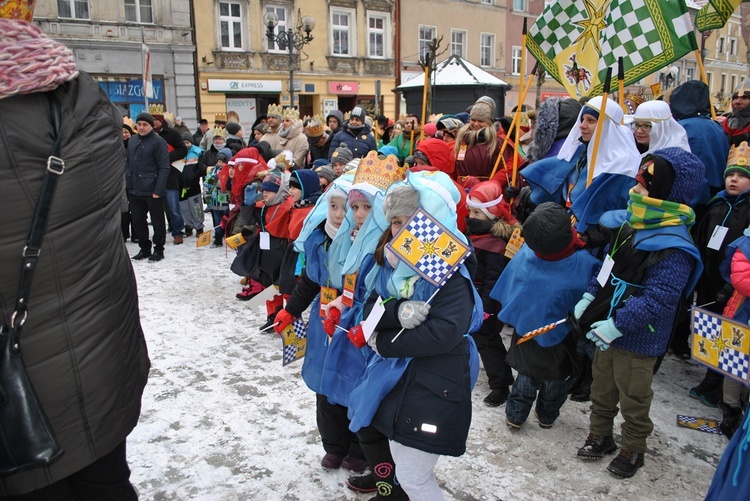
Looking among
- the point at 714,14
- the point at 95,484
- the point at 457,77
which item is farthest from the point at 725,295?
the point at 457,77

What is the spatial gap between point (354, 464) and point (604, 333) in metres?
1.55

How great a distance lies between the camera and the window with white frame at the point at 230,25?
902 inches

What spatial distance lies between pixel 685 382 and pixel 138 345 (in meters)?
4.09

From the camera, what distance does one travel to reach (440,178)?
8.71 feet

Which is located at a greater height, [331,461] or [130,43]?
[130,43]

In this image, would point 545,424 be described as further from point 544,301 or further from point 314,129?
point 314,129

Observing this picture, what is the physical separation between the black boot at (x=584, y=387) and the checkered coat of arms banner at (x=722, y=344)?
1.28m

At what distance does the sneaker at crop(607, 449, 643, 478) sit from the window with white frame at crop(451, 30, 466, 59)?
96.2 feet

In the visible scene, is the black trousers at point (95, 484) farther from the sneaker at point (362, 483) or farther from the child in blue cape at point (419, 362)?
the sneaker at point (362, 483)

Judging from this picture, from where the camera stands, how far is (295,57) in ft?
78.5

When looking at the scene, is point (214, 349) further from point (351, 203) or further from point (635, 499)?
point (635, 499)

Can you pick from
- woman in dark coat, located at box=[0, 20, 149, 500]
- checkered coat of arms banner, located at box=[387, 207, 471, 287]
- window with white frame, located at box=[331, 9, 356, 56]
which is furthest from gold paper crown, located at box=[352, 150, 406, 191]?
window with white frame, located at box=[331, 9, 356, 56]

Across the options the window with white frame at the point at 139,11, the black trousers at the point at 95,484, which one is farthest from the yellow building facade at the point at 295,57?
the black trousers at the point at 95,484

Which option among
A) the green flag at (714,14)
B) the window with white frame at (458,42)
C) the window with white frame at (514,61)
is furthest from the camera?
the window with white frame at (514,61)
